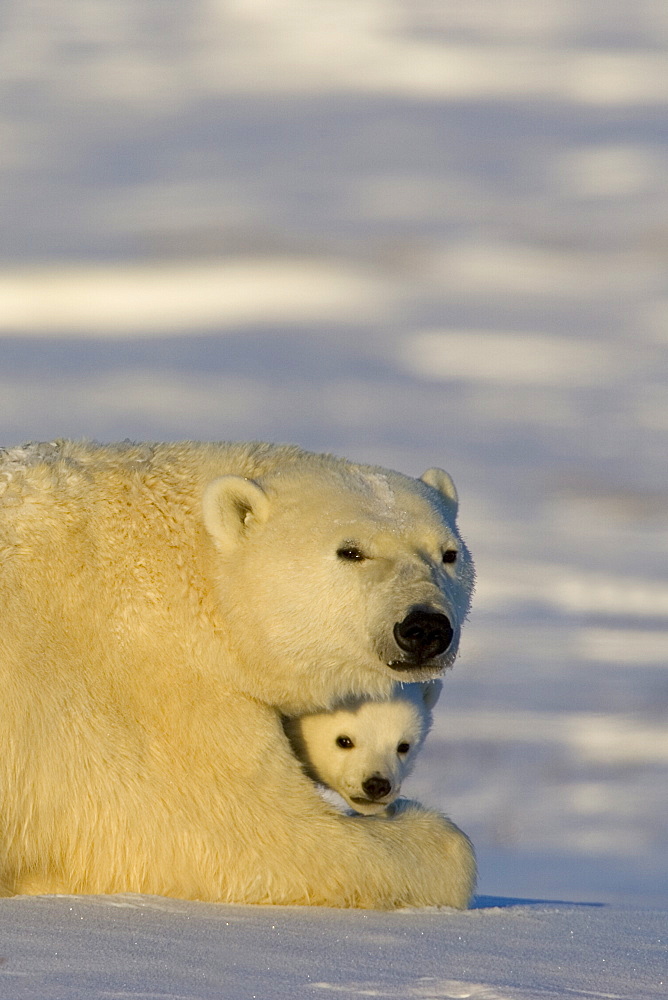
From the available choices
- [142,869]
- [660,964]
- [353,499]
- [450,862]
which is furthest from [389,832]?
[660,964]

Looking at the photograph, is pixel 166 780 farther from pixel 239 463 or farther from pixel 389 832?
pixel 239 463

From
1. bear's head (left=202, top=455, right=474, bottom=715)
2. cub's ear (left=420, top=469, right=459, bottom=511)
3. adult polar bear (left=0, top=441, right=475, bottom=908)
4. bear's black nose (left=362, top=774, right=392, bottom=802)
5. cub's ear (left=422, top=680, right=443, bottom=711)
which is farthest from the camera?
cub's ear (left=422, top=680, right=443, bottom=711)

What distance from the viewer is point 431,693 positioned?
7.57 metres

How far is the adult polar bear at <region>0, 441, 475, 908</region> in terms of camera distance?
580cm

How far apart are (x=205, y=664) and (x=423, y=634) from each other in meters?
0.97

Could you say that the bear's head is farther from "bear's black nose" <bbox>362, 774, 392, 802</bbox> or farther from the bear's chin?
the bear's chin

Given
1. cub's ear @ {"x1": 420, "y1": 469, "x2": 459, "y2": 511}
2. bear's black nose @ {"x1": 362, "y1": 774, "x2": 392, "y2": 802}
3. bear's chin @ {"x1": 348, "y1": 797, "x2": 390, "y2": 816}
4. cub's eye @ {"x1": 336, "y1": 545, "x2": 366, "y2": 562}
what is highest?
cub's ear @ {"x1": 420, "y1": 469, "x2": 459, "y2": 511}

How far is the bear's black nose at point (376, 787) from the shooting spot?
272 inches

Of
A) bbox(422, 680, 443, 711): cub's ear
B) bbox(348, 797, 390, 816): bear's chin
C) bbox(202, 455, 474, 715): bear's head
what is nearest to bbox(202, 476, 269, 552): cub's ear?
bbox(202, 455, 474, 715): bear's head

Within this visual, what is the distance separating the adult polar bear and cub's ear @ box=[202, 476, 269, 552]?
0.03 feet

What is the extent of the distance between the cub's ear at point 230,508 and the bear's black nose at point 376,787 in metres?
1.52

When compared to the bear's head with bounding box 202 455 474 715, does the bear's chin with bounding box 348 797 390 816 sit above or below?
below

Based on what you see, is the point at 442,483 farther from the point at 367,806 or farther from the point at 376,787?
the point at 367,806

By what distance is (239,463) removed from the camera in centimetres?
668
